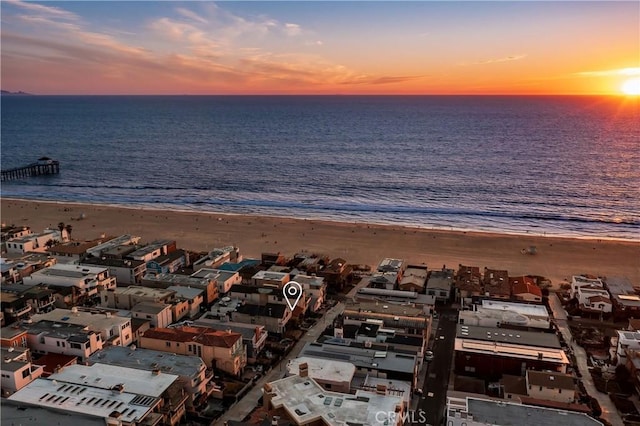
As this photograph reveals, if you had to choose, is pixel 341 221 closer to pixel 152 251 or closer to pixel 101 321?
pixel 152 251

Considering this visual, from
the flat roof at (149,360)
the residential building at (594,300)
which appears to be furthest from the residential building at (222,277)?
the residential building at (594,300)

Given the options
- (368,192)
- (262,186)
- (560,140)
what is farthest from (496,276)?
(560,140)

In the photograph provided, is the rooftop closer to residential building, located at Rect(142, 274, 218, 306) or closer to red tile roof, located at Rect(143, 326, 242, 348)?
red tile roof, located at Rect(143, 326, 242, 348)

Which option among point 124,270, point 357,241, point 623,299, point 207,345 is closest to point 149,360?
point 207,345

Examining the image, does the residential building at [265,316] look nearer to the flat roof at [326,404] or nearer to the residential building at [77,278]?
the flat roof at [326,404]

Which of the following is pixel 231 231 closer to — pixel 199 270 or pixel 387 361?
pixel 199 270
